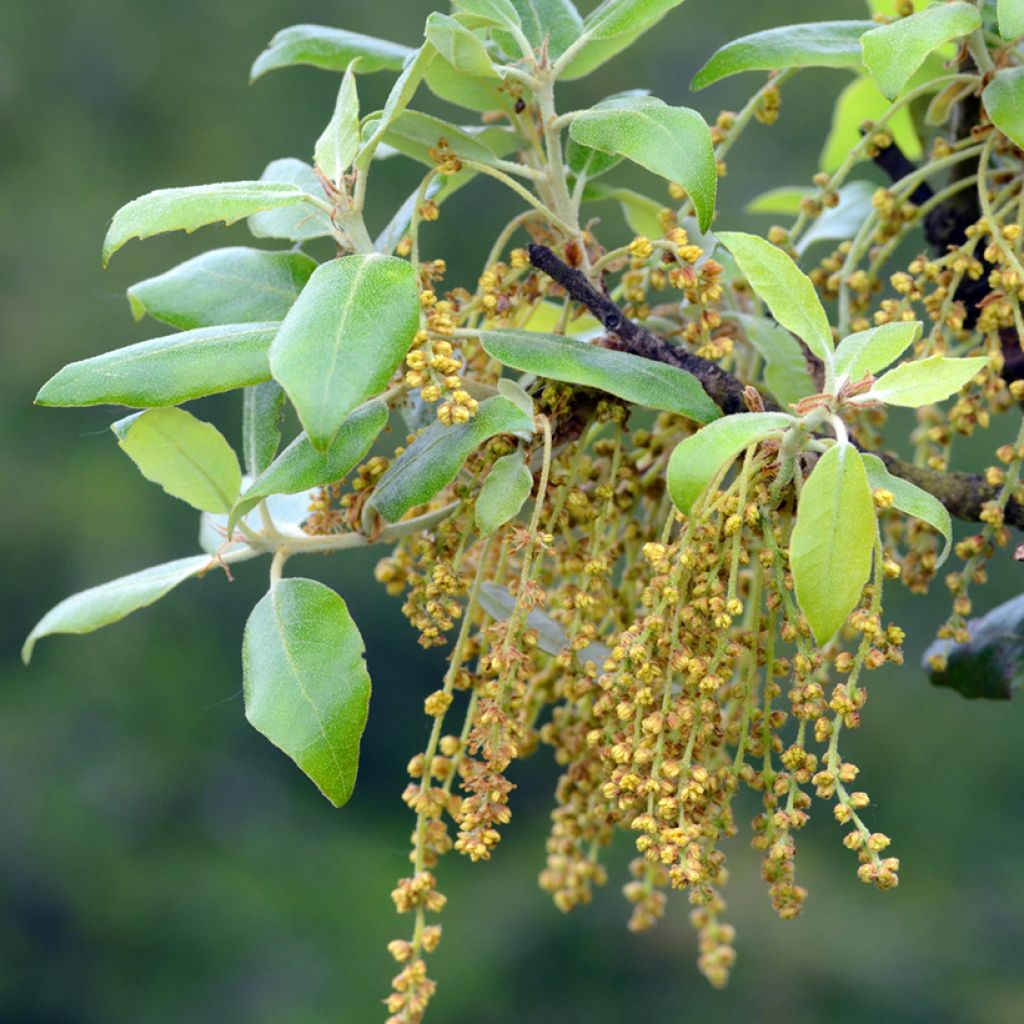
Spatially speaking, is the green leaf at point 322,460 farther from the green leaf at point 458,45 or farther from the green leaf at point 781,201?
the green leaf at point 781,201

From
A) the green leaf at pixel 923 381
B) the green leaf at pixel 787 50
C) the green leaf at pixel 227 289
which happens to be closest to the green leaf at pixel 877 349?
the green leaf at pixel 923 381

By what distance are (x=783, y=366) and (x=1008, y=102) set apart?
0.21 metres

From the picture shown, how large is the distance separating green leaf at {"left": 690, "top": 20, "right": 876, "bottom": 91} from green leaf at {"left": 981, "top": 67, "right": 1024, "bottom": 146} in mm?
93

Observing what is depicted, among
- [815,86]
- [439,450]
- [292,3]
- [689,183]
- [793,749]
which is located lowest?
[815,86]

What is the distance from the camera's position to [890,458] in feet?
2.81

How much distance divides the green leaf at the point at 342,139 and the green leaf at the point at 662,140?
123 mm

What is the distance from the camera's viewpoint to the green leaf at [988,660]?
1050mm

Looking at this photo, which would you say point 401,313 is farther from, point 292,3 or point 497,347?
point 292,3

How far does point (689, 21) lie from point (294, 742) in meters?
6.64

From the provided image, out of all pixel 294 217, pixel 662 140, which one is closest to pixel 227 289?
pixel 294 217

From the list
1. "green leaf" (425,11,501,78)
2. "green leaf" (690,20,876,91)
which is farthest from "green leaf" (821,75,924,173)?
"green leaf" (425,11,501,78)

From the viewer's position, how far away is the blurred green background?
5.94 meters

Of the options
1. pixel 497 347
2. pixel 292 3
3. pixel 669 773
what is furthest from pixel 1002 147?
pixel 292 3

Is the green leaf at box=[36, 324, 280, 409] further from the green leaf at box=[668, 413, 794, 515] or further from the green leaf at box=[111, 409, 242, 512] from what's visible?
the green leaf at box=[668, 413, 794, 515]
